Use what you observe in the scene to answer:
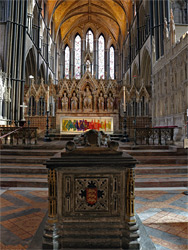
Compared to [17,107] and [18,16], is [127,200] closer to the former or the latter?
[17,107]

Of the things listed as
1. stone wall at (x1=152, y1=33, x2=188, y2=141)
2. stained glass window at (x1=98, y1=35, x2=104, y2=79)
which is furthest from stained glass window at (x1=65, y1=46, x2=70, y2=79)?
stone wall at (x1=152, y1=33, x2=188, y2=141)

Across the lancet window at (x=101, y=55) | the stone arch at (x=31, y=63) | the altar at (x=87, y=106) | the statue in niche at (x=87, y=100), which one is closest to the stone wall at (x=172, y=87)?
the altar at (x=87, y=106)

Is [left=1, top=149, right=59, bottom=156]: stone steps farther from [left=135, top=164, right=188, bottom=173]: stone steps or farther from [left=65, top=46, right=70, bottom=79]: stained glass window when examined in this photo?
[left=65, top=46, right=70, bottom=79]: stained glass window

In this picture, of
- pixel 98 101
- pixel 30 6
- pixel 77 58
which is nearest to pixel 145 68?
pixel 98 101

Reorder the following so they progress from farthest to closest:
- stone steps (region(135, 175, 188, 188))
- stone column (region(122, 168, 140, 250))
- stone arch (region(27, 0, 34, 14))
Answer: stone arch (region(27, 0, 34, 14)) < stone steps (region(135, 175, 188, 188)) < stone column (region(122, 168, 140, 250))

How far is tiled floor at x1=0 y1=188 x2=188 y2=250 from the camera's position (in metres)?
2.04

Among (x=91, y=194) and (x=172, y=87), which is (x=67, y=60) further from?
(x=91, y=194)

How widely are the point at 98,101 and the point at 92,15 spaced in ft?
73.0

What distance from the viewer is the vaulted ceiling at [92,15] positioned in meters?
22.7

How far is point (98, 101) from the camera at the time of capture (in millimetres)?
11531

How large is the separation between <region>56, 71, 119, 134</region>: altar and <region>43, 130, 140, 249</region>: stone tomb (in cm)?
891

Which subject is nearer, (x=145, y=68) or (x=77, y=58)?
(x=145, y=68)

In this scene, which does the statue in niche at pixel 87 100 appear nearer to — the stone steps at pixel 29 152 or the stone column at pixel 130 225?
the stone steps at pixel 29 152

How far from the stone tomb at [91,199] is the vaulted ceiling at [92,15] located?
23955mm
